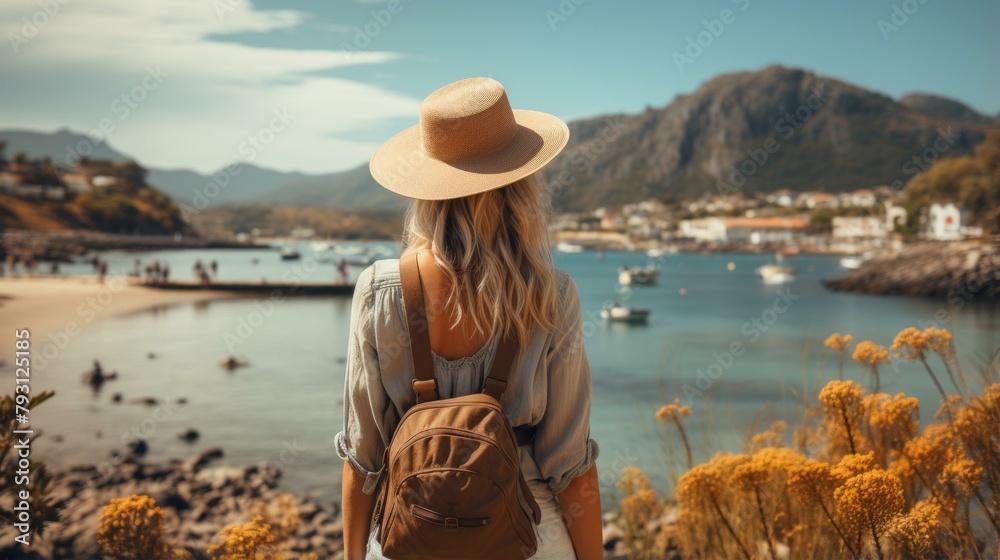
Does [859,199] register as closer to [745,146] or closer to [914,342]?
[745,146]

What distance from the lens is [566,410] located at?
1.27m

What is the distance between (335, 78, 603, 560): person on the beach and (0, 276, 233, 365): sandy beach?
1570 centimetres

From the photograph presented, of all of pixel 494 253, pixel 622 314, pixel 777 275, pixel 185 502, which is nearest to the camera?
pixel 494 253

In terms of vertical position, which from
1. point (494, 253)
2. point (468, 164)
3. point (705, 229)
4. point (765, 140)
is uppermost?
point (765, 140)

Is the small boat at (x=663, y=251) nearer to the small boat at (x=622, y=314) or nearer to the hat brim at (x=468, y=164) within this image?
the small boat at (x=622, y=314)

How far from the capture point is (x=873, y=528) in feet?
5.19

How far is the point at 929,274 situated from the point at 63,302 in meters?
43.1

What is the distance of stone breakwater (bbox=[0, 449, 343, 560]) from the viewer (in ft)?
16.9

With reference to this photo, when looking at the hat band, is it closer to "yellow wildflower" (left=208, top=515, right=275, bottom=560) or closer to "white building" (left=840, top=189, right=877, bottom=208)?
"yellow wildflower" (left=208, top=515, right=275, bottom=560)

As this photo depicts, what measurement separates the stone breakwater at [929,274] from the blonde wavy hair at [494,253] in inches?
1431

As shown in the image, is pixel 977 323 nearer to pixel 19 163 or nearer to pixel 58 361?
pixel 58 361

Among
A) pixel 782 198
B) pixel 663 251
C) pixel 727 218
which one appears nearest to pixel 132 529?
pixel 663 251

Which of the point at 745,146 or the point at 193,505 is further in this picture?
the point at 745,146

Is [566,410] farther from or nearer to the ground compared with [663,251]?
farther from the ground
